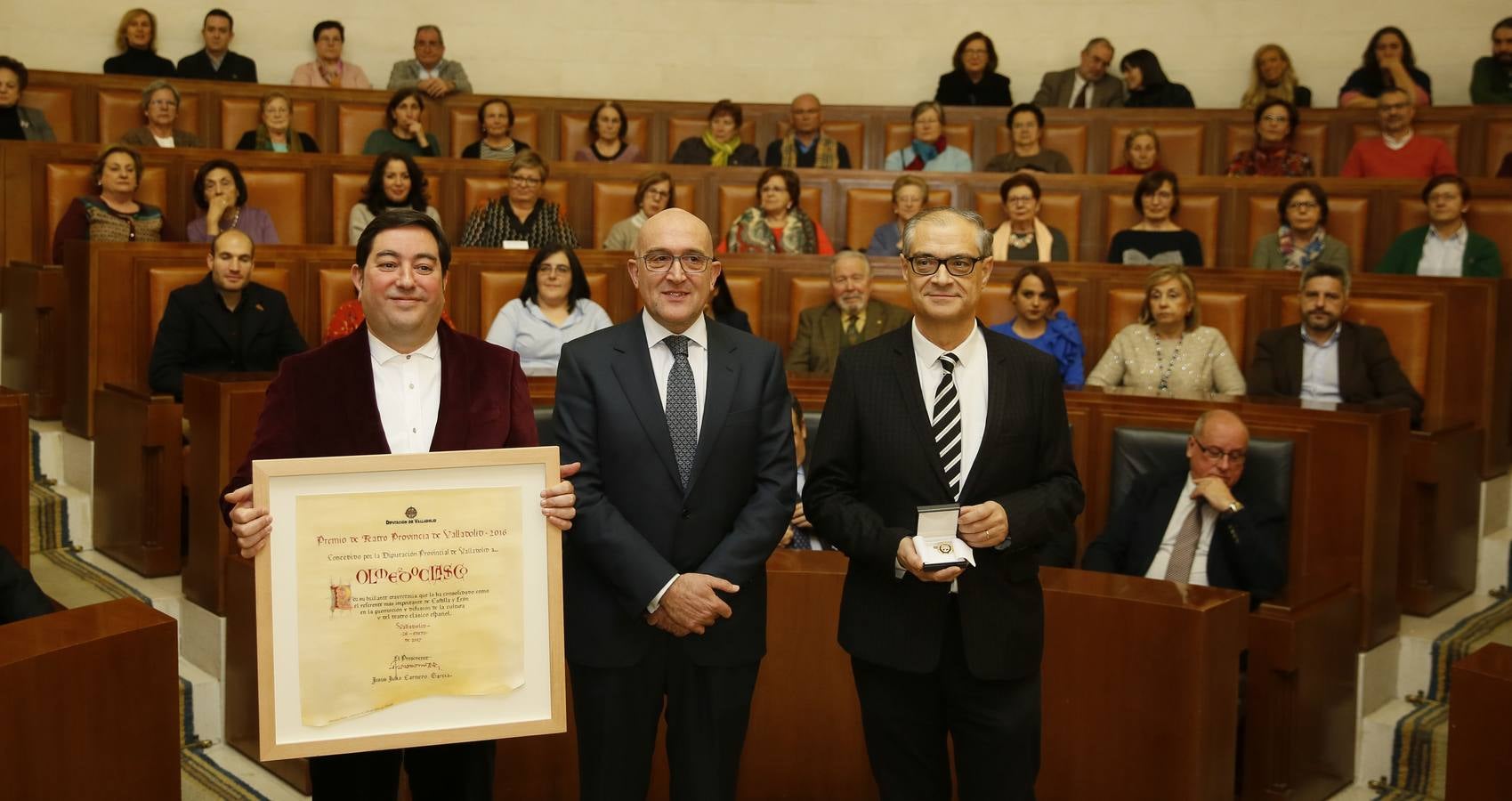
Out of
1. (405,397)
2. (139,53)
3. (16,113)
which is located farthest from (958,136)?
(405,397)

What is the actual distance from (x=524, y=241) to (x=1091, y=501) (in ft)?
8.13

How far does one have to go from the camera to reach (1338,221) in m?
5.36

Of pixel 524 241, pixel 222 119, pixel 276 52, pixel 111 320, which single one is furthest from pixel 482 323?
pixel 276 52

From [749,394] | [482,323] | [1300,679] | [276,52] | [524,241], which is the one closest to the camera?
[749,394]

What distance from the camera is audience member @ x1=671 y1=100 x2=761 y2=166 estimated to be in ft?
21.0

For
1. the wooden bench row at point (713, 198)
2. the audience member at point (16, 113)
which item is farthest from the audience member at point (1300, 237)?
the audience member at point (16, 113)

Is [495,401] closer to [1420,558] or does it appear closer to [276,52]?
[1420,558]

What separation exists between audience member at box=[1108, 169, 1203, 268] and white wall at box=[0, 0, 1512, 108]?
2.62m

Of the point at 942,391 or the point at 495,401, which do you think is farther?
the point at 942,391

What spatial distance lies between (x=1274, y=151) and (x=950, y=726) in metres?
4.87

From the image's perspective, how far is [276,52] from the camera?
746 cm

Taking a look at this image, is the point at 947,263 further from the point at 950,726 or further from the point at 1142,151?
the point at 1142,151

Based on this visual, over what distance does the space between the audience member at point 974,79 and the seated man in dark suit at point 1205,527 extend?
14.0ft

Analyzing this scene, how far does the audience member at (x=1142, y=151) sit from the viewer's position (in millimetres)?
6016
